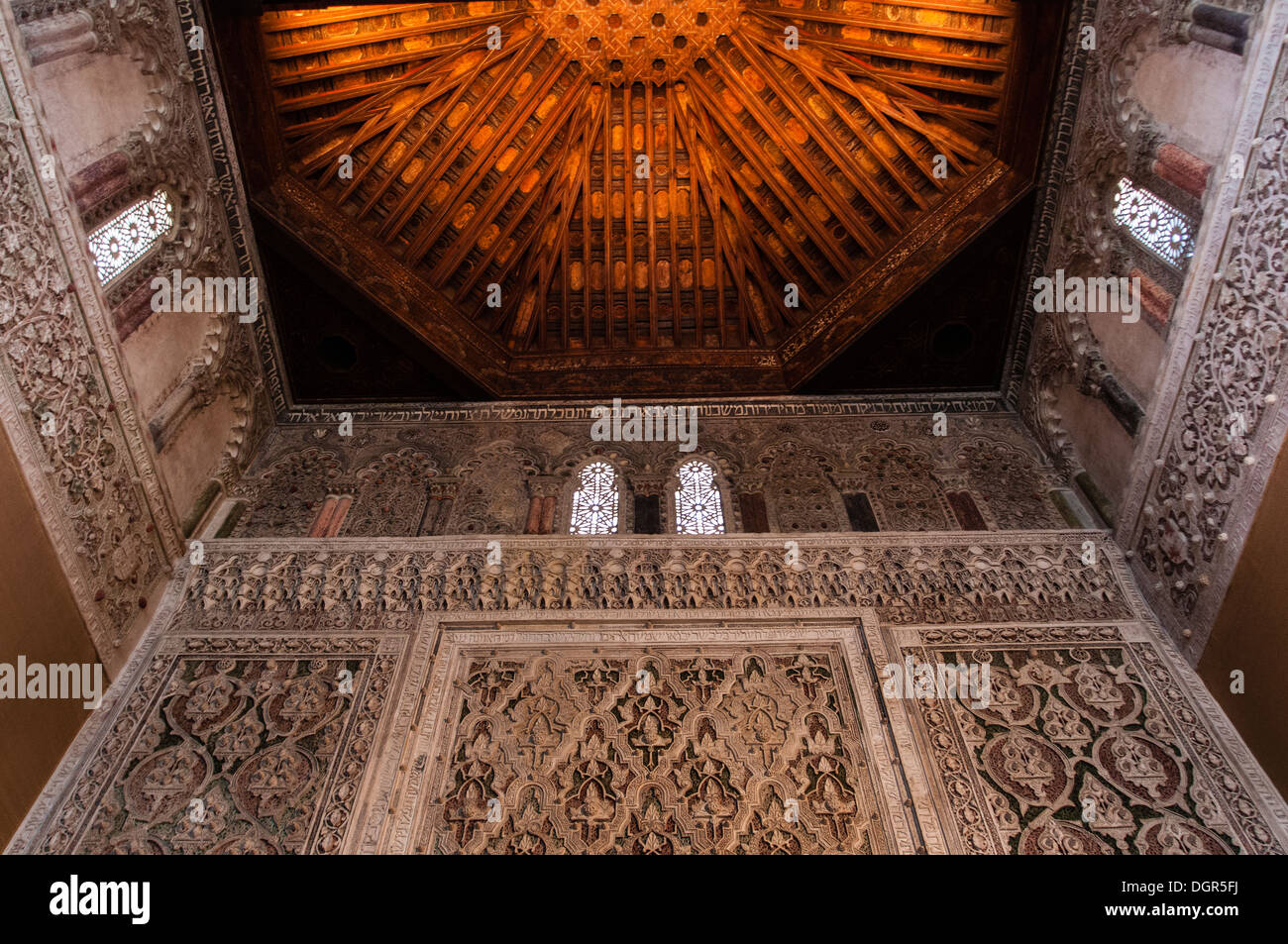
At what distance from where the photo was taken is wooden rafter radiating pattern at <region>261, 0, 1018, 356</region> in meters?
7.72

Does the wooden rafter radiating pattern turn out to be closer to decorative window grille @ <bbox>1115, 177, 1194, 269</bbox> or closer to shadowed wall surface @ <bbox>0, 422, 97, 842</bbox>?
decorative window grille @ <bbox>1115, 177, 1194, 269</bbox>

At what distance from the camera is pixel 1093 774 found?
206 inches

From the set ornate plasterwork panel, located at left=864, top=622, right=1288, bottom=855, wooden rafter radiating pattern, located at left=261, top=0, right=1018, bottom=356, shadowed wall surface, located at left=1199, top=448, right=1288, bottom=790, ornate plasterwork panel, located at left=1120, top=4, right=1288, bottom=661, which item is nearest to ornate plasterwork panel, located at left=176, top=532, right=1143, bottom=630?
ornate plasterwork panel, located at left=864, top=622, right=1288, bottom=855

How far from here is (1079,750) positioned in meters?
5.35

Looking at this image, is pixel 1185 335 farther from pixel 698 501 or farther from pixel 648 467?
pixel 648 467

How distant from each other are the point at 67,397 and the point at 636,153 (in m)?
5.06

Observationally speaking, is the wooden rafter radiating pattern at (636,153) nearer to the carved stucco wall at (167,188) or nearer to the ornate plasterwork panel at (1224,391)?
the carved stucco wall at (167,188)

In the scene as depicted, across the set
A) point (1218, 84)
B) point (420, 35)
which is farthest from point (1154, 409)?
point (420, 35)

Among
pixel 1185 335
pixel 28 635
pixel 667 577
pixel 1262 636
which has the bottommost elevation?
pixel 667 577

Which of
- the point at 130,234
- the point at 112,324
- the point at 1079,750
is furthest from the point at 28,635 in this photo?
the point at 1079,750

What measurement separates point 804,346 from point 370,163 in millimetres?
3813

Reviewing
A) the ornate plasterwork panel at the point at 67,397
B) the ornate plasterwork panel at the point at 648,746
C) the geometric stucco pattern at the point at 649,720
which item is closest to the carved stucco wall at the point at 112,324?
the ornate plasterwork panel at the point at 67,397

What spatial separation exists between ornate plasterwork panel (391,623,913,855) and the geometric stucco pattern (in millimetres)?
14

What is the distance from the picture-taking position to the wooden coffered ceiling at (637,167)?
7578 mm
